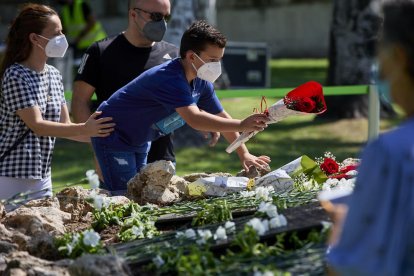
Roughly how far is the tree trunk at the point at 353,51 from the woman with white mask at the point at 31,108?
32.1 ft

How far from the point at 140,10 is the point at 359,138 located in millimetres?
7706

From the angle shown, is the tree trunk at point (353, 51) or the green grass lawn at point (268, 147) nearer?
the green grass lawn at point (268, 147)

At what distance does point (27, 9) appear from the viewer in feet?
18.4

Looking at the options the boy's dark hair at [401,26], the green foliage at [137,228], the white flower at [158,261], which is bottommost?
the green foliage at [137,228]

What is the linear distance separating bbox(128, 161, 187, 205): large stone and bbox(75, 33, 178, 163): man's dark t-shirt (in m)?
1.15

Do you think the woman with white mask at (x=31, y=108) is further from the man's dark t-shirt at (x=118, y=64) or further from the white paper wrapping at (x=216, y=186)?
the man's dark t-shirt at (x=118, y=64)

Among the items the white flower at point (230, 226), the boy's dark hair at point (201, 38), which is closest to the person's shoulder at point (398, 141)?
the white flower at point (230, 226)

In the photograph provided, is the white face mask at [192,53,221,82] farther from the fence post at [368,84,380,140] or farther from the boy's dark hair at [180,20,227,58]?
the fence post at [368,84,380,140]

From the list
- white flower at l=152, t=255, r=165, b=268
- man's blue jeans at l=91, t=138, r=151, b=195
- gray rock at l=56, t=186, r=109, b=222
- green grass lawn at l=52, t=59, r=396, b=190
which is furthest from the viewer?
green grass lawn at l=52, t=59, r=396, b=190

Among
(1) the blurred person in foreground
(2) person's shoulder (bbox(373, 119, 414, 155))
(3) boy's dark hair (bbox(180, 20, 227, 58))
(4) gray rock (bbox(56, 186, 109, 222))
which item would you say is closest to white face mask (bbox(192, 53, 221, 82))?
(3) boy's dark hair (bbox(180, 20, 227, 58))

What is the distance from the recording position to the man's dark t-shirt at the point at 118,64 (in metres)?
6.53

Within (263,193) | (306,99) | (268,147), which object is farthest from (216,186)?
(268,147)

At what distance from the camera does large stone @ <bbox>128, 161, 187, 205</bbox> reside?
5.33m

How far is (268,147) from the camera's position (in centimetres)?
1283
